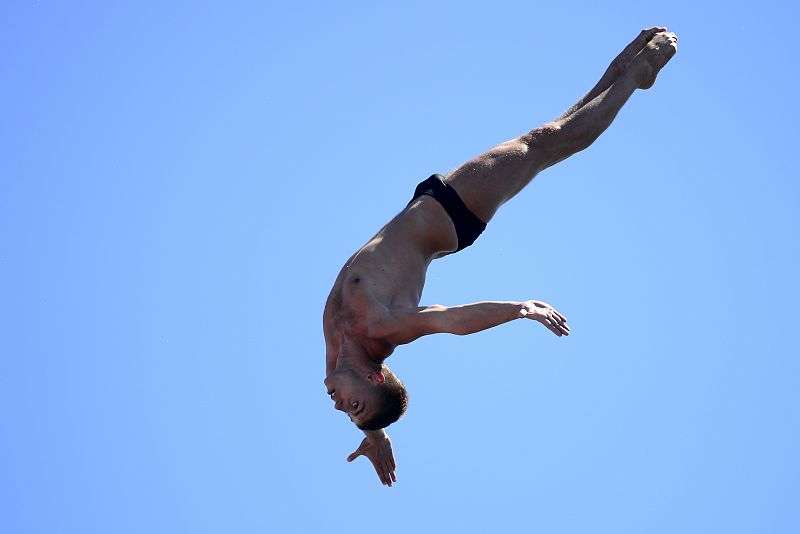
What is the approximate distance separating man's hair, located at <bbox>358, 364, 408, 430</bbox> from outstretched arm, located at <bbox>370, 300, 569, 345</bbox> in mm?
495

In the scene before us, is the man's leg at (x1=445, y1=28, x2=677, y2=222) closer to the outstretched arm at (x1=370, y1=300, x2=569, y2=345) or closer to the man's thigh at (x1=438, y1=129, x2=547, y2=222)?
the man's thigh at (x1=438, y1=129, x2=547, y2=222)

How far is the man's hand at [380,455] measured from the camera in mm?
16809

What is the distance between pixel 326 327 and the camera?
16.2 meters

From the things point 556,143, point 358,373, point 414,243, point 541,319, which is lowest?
point 541,319

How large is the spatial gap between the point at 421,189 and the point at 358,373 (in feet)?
9.24

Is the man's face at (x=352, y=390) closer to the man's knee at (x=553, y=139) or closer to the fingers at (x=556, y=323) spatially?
the fingers at (x=556, y=323)

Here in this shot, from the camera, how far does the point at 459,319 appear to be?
1418 cm

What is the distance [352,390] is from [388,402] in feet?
1.62

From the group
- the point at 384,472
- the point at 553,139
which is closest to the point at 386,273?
the point at 384,472

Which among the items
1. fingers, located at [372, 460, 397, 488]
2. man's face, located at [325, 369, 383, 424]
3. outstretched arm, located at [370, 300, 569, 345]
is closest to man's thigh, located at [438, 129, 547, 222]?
outstretched arm, located at [370, 300, 569, 345]

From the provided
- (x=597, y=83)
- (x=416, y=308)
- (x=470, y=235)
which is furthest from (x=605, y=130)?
(x=416, y=308)

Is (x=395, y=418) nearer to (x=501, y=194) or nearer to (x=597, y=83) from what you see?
(x=501, y=194)

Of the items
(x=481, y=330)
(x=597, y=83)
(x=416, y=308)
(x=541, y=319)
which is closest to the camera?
(x=541, y=319)

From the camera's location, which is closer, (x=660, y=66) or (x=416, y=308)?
(x=416, y=308)
